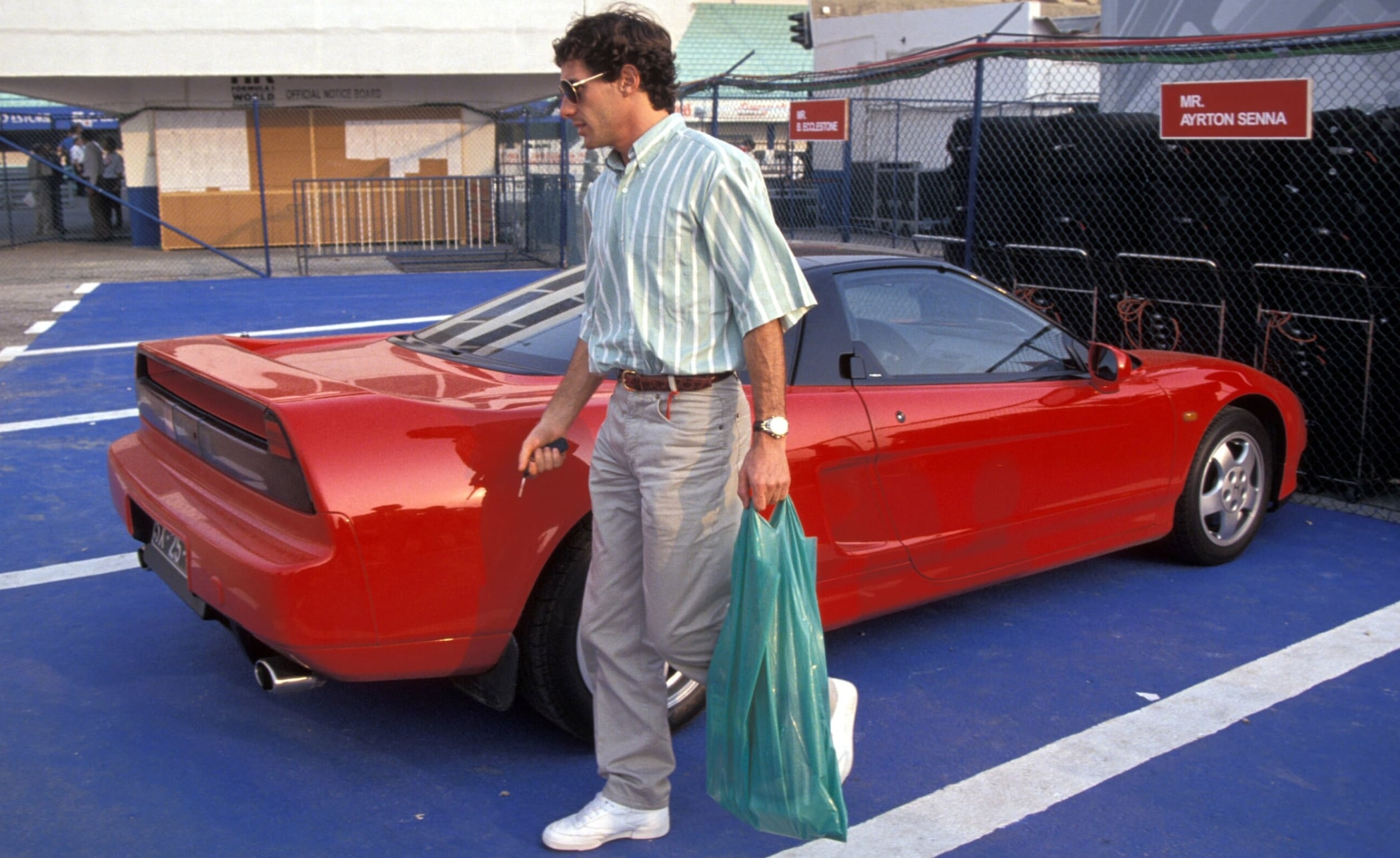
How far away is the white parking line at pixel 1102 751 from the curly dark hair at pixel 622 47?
1.89 metres

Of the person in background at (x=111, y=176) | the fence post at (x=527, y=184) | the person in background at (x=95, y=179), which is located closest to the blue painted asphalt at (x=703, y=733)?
the fence post at (x=527, y=184)

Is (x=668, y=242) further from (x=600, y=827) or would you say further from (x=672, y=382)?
(x=600, y=827)

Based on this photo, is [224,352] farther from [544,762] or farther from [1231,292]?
[1231,292]

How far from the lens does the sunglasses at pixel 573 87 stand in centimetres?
292

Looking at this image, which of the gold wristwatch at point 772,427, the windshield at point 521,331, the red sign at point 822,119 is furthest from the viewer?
the red sign at point 822,119

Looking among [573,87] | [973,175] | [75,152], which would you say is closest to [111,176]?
[75,152]

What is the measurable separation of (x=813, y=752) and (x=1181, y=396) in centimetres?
288

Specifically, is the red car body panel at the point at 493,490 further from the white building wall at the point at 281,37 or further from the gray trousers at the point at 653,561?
the white building wall at the point at 281,37

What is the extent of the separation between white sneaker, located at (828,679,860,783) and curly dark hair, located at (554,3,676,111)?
147 cm

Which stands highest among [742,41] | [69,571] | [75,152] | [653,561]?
[742,41]

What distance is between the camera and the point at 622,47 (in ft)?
9.45

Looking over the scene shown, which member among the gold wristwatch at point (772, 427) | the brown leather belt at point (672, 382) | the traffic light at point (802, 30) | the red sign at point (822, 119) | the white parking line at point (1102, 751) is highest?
the traffic light at point (802, 30)

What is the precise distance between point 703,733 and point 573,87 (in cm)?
195

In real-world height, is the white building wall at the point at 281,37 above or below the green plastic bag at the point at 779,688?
above
